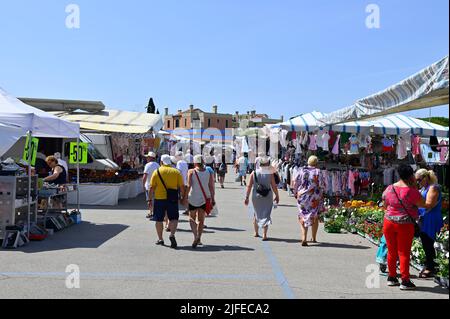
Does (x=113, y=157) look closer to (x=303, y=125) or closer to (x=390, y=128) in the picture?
(x=303, y=125)

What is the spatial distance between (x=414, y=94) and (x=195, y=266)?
4022mm

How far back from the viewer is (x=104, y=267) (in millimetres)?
7871

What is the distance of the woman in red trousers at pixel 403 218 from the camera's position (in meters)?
6.76

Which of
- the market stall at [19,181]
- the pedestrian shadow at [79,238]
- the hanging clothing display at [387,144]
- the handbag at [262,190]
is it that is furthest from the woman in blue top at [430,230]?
the hanging clothing display at [387,144]

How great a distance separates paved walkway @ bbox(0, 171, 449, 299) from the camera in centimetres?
656

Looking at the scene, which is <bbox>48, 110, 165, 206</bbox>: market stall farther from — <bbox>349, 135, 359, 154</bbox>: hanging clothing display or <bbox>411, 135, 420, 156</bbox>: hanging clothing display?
<bbox>411, 135, 420, 156</bbox>: hanging clothing display

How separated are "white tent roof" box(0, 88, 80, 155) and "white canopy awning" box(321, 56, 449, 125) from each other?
20.4 ft

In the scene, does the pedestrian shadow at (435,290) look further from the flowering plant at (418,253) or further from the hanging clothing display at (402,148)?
the hanging clothing display at (402,148)

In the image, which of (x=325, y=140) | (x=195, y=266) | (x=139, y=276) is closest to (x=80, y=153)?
(x=195, y=266)

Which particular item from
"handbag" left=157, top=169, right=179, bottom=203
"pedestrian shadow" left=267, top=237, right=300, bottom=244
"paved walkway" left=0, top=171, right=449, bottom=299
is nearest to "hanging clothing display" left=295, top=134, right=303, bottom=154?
"paved walkway" left=0, top=171, right=449, bottom=299

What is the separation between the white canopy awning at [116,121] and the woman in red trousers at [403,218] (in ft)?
41.3

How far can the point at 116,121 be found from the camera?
765 inches
